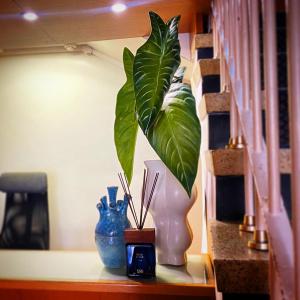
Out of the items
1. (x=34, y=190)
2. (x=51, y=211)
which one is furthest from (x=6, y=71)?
(x=51, y=211)

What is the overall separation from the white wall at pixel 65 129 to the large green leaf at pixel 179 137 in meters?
2.17

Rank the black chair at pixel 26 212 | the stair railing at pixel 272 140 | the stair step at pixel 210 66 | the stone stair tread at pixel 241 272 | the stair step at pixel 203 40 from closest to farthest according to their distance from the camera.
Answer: the stair railing at pixel 272 140 < the stone stair tread at pixel 241 272 < the stair step at pixel 210 66 < the stair step at pixel 203 40 < the black chair at pixel 26 212

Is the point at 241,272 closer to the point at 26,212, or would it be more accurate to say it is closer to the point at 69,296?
the point at 69,296

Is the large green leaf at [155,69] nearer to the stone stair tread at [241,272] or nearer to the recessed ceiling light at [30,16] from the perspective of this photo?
the stone stair tread at [241,272]

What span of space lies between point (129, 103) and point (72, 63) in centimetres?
219

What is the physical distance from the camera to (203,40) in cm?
175

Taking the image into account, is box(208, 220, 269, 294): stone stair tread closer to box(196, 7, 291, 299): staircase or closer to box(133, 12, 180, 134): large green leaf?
box(196, 7, 291, 299): staircase

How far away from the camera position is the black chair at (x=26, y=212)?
9.04 ft

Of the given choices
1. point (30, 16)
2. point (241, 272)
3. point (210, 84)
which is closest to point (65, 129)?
point (30, 16)

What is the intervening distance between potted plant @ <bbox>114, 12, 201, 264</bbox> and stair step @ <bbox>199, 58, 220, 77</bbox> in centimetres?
36

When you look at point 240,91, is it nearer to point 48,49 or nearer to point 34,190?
point 34,190

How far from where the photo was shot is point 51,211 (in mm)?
3164

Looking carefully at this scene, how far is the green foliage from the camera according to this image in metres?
0.90

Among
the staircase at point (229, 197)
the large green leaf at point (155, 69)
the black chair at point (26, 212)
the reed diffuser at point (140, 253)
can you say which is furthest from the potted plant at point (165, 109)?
the black chair at point (26, 212)
